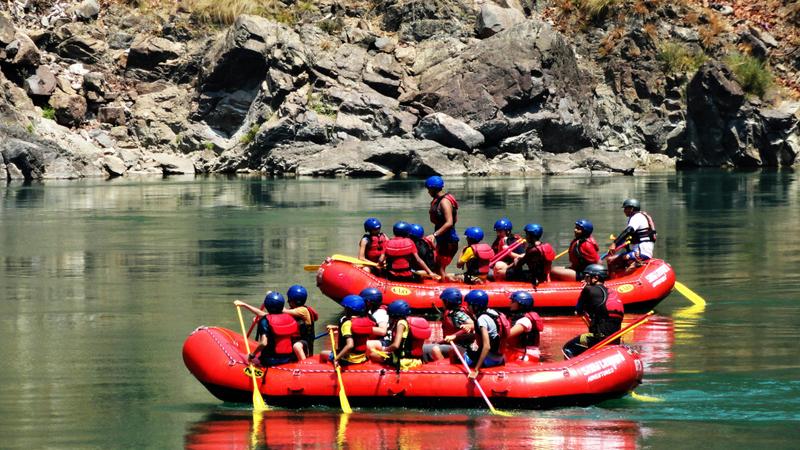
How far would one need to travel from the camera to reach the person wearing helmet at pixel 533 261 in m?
22.2

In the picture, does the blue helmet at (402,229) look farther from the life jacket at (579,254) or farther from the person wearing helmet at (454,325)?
the person wearing helmet at (454,325)

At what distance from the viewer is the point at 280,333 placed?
53.4 feet

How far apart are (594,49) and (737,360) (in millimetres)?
69416

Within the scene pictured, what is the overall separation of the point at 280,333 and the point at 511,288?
7017 mm

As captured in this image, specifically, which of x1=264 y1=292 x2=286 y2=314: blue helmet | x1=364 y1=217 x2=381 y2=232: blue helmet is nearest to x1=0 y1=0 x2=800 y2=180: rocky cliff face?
x1=364 y1=217 x2=381 y2=232: blue helmet

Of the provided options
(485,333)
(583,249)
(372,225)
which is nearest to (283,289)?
(372,225)

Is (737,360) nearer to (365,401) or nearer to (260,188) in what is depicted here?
(365,401)

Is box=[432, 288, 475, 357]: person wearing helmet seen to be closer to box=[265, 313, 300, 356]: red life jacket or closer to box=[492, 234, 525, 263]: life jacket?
box=[265, 313, 300, 356]: red life jacket

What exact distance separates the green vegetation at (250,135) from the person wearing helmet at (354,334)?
58.5 meters

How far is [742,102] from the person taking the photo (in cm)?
7606

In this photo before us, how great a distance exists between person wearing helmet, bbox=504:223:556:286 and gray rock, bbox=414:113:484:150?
48376 millimetres

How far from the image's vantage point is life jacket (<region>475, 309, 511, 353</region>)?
1609 centimetres

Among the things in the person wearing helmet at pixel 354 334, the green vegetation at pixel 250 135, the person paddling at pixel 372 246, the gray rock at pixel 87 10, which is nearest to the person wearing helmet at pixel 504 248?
the person paddling at pixel 372 246

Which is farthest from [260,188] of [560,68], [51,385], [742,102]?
[51,385]
